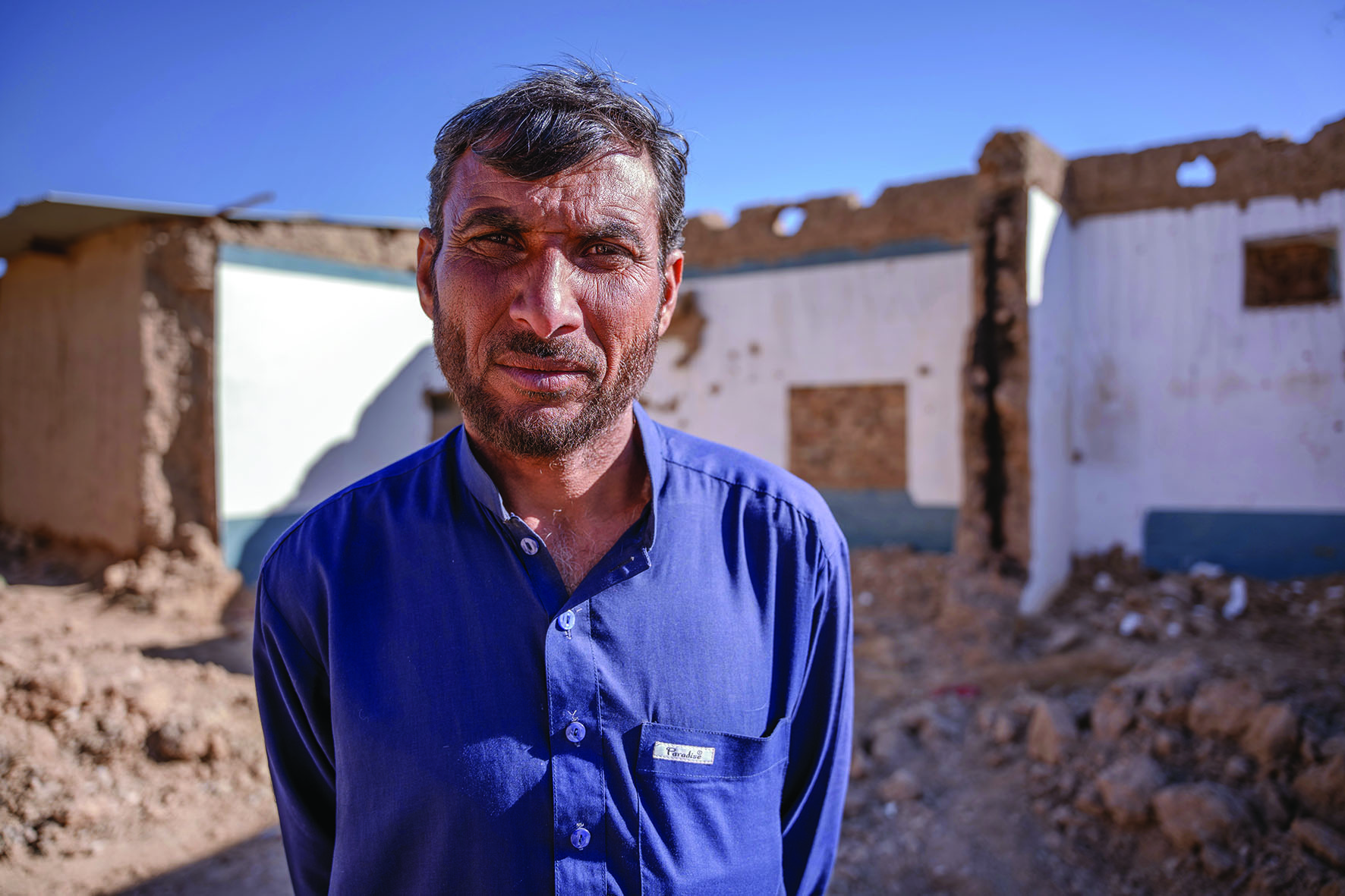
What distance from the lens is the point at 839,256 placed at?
788 cm

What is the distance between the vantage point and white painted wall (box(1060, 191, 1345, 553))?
5.99 meters

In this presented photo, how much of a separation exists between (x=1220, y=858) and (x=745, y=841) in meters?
3.06

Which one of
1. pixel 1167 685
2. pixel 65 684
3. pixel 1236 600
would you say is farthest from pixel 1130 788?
pixel 65 684

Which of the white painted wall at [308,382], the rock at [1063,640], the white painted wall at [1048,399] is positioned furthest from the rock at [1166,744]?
the white painted wall at [308,382]

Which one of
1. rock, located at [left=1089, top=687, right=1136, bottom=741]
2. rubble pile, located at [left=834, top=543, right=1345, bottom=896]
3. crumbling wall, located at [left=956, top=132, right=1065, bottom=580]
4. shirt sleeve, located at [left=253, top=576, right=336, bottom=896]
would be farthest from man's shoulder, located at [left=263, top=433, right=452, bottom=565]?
crumbling wall, located at [left=956, top=132, right=1065, bottom=580]

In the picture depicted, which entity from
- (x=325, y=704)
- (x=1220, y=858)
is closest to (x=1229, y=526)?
(x=1220, y=858)

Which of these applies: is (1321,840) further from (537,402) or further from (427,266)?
(427,266)

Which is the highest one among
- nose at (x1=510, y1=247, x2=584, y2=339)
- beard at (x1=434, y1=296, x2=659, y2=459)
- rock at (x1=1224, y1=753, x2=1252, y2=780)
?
nose at (x1=510, y1=247, x2=584, y2=339)

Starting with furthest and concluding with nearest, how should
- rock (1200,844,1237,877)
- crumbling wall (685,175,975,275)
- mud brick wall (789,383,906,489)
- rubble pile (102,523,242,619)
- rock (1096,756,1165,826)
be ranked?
1. mud brick wall (789,383,906,489)
2. crumbling wall (685,175,975,275)
3. rubble pile (102,523,242,619)
4. rock (1096,756,1165,826)
5. rock (1200,844,1237,877)

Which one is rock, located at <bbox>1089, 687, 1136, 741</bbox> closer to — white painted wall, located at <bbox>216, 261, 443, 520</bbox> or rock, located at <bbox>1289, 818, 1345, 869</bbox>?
rock, located at <bbox>1289, 818, 1345, 869</bbox>

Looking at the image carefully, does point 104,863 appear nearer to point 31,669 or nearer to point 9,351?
point 31,669

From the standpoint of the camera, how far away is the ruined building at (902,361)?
6066mm

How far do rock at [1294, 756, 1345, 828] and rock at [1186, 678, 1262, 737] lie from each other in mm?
389

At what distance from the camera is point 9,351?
796cm
